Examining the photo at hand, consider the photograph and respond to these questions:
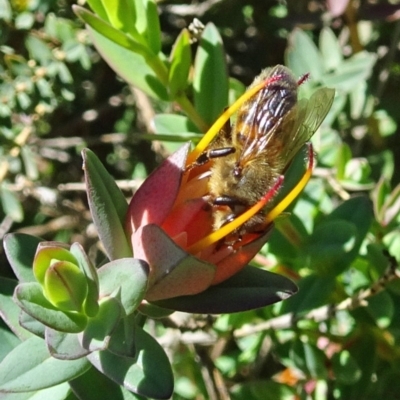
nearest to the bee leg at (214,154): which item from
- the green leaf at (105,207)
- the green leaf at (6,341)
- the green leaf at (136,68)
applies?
the green leaf at (105,207)

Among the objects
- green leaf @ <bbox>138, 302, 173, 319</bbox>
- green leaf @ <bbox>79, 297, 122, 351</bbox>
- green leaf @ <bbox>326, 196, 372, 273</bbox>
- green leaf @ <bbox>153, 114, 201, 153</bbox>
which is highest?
green leaf @ <bbox>79, 297, 122, 351</bbox>

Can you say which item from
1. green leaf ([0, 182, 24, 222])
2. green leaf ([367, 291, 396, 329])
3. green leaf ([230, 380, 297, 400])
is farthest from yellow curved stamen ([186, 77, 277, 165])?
green leaf ([0, 182, 24, 222])

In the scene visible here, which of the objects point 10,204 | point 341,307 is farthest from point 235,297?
point 10,204

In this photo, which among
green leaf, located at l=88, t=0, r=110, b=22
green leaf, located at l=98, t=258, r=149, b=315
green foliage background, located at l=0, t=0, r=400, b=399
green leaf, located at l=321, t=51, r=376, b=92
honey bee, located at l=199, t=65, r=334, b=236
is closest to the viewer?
green leaf, located at l=98, t=258, r=149, b=315

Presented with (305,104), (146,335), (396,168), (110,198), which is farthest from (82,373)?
(396,168)

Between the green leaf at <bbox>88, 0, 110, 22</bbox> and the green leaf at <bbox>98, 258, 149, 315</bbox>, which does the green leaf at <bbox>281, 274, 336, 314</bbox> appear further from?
the green leaf at <bbox>88, 0, 110, 22</bbox>

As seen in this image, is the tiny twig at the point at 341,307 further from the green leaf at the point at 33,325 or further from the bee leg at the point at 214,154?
the green leaf at the point at 33,325

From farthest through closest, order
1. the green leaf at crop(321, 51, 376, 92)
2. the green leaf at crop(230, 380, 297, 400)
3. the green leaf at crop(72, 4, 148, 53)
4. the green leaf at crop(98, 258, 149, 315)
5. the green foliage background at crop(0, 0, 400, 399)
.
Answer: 1. the green leaf at crop(321, 51, 376, 92)
2. the green leaf at crop(230, 380, 297, 400)
3. the green foliage background at crop(0, 0, 400, 399)
4. the green leaf at crop(72, 4, 148, 53)
5. the green leaf at crop(98, 258, 149, 315)
